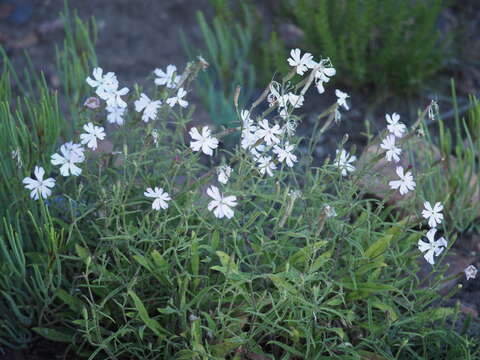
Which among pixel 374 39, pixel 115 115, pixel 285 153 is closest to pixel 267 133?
pixel 285 153

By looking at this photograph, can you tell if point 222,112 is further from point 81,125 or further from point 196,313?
point 196,313

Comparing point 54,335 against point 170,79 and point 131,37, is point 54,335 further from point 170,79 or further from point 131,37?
point 131,37

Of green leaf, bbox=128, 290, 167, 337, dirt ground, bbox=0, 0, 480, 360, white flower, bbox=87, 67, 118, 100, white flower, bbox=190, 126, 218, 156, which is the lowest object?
green leaf, bbox=128, 290, 167, 337

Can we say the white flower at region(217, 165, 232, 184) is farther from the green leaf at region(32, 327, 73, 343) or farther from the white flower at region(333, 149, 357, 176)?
the green leaf at region(32, 327, 73, 343)

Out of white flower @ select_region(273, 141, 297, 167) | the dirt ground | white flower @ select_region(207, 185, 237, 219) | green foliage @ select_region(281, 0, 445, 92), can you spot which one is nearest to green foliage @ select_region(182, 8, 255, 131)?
the dirt ground

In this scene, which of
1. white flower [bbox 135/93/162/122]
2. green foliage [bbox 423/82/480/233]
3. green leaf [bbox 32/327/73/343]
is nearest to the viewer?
Result: white flower [bbox 135/93/162/122]

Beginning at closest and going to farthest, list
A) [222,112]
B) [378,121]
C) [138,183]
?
[138,183] → [222,112] → [378,121]

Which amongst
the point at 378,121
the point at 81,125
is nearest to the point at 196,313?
the point at 81,125
